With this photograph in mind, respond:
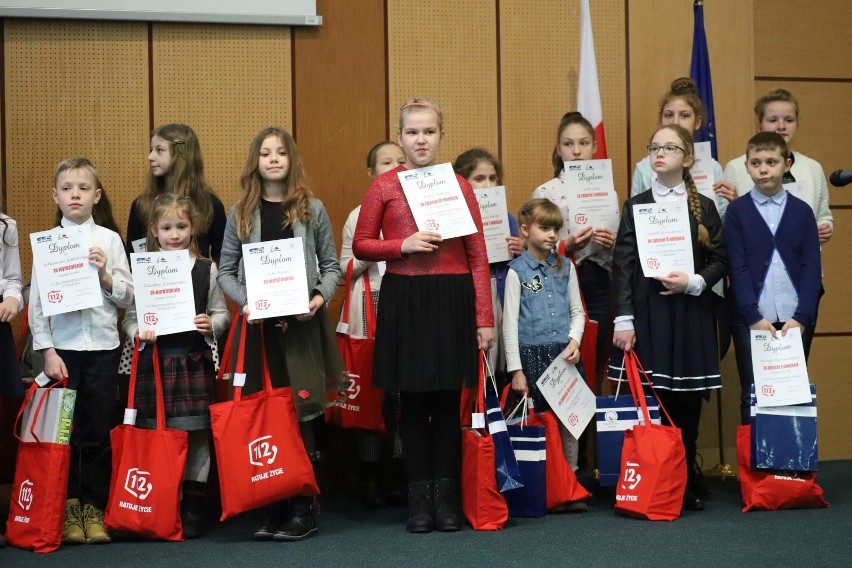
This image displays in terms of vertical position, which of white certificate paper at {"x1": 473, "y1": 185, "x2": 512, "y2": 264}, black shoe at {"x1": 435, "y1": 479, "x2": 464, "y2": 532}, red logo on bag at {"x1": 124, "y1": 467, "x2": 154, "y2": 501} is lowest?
black shoe at {"x1": 435, "y1": 479, "x2": 464, "y2": 532}

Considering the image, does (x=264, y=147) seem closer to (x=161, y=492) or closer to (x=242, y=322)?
(x=242, y=322)

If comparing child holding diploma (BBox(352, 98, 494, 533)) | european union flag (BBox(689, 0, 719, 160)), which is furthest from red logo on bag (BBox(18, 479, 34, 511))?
european union flag (BBox(689, 0, 719, 160))

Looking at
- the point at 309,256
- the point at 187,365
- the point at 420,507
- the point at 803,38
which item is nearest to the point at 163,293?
the point at 187,365

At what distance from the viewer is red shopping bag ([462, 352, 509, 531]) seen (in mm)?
3746

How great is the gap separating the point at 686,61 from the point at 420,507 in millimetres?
3044

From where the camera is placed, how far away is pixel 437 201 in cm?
371

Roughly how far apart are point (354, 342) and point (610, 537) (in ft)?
4.71

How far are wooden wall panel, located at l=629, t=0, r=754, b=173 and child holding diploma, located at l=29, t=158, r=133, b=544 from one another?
2.92 metres

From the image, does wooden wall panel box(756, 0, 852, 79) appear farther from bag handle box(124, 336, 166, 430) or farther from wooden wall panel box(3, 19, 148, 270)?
bag handle box(124, 336, 166, 430)

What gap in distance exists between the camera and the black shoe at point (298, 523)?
12.1ft

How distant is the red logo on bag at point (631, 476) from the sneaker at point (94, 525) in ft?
6.76

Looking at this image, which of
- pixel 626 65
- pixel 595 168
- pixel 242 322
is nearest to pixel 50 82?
pixel 242 322

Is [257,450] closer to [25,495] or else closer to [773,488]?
[25,495]

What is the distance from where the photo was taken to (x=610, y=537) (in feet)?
11.8
